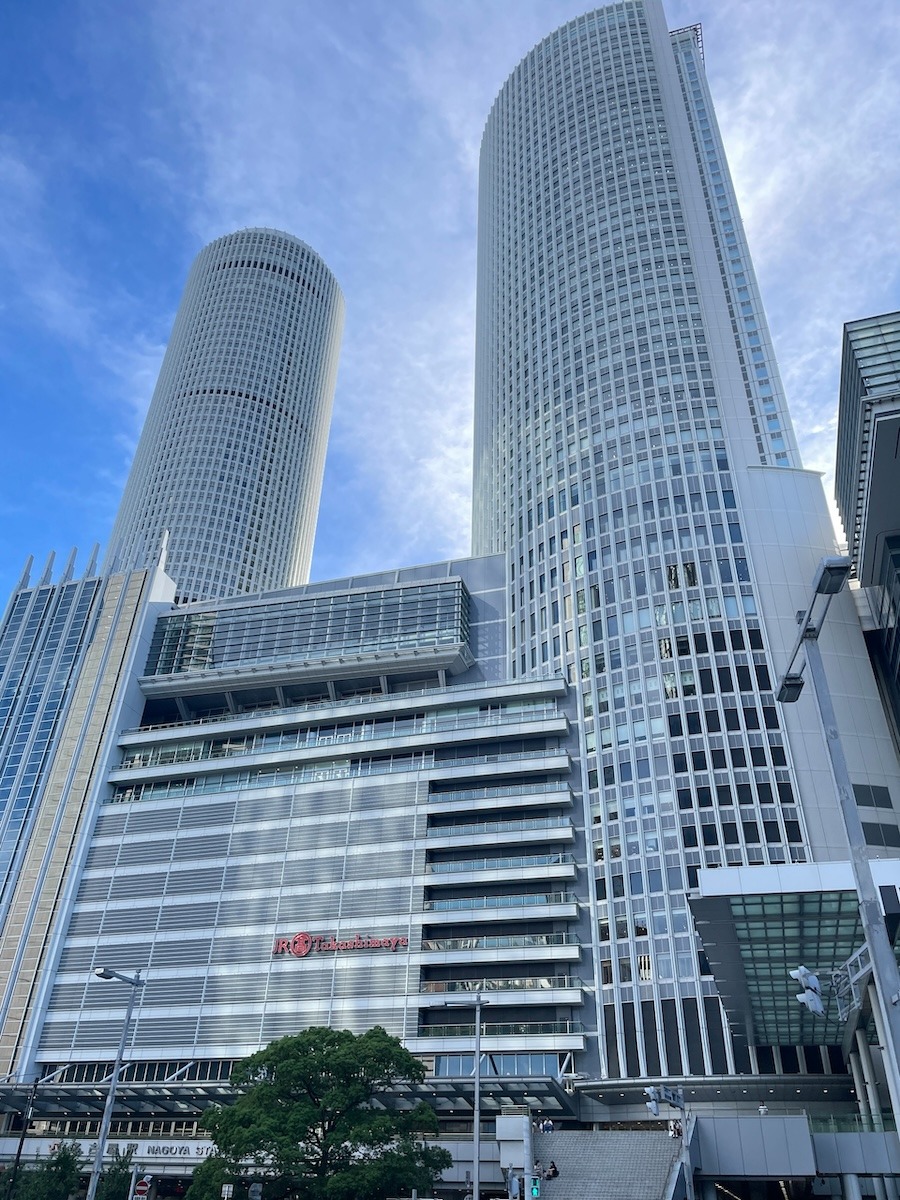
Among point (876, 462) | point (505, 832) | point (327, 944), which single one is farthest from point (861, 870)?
point (327, 944)

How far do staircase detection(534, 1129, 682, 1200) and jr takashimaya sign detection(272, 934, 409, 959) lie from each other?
84.6 ft

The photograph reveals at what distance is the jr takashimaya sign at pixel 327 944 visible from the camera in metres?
79.2

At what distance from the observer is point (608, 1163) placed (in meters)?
51.1

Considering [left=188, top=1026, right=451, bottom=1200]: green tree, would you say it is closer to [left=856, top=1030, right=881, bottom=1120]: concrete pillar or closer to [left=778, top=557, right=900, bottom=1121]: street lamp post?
[left=856, top=1030, right=881, bottom=1120]: concrete pillar

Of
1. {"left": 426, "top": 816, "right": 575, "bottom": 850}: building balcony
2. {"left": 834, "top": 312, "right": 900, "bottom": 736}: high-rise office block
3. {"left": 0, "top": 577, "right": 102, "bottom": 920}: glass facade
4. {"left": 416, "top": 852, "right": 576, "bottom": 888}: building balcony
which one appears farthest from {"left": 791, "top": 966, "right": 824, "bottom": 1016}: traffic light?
{"left": 0, "top": 577, "right": 102, "bottom": 920}: glass facade

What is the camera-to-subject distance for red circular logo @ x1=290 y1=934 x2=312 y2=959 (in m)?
80.5

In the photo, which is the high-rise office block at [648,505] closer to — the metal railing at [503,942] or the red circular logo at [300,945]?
the metal railing at [503,942]

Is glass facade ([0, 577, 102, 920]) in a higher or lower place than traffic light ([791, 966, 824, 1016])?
higher

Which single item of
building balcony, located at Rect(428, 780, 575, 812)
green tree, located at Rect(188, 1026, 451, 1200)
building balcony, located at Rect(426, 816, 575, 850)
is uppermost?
building balcony, located at Rect(428, 780, 575, 812)

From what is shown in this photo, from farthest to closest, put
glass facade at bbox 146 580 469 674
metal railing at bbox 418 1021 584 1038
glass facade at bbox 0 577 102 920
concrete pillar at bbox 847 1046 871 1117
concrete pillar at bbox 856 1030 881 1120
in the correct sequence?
glass facade at bbox 146 580 469 674
glass facade at bbox 0 577 102 920
metal railing at bbox 418 1021 584 1038
concrete pillar at bbox 847 1046 871 1117
concrete pillar at bbox 856 1030 881 1120

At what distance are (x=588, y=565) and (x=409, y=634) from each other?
21.1 m

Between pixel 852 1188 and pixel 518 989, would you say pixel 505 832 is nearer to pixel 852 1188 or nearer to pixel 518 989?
pixel 518 989

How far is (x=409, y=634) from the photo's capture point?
102750 mm

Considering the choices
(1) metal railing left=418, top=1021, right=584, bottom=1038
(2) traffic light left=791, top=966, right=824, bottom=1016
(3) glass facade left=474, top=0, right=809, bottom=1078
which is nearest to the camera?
(2) traffic light left=791, top=966, right=824, bottom=1016
